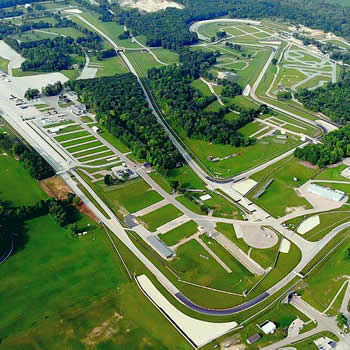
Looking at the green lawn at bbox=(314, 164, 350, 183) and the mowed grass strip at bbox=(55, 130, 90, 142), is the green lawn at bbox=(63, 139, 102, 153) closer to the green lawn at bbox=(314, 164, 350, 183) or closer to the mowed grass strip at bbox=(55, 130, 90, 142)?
the mowed grass strip at bbox=(55, 130, 90, 142)

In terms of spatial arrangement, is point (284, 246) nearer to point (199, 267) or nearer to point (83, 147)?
point (199, 267)

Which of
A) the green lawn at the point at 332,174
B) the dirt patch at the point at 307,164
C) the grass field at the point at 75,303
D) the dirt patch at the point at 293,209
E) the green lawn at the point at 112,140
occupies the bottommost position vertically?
the grass field at the point at 75,303

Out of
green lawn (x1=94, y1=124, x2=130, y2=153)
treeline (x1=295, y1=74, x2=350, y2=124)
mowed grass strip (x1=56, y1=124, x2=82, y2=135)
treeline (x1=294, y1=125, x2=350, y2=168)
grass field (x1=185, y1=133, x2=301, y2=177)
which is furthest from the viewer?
treeline (x1=295, y1=74, x2=350, y2=124)

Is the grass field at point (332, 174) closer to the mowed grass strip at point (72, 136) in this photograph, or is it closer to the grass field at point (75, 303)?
the grass field at point (75, 303)

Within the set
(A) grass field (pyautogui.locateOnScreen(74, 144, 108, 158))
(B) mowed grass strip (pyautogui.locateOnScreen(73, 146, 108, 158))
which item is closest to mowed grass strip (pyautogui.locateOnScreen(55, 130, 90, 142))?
(B) mowed grass strip (pyautogui.locateOnScreen(73, 146, 108, 158))

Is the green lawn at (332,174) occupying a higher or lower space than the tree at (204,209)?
higher

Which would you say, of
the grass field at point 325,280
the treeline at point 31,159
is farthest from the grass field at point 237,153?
the treeline at point 31,159

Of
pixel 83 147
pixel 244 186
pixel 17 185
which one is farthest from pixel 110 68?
pixel 244 186
